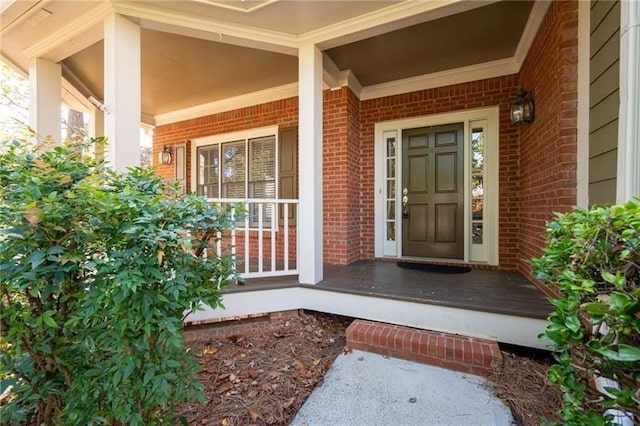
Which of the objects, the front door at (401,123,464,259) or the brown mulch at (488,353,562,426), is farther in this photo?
the front door at (401,123,464,259)

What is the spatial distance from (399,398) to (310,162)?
2.21 m

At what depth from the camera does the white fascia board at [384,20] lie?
8.35ft

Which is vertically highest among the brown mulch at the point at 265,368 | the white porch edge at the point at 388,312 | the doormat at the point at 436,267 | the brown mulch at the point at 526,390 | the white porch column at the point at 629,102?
the white porch column at the point at 629,102

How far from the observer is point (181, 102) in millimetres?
5332

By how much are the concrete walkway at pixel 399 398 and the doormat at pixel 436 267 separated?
70.2 inches

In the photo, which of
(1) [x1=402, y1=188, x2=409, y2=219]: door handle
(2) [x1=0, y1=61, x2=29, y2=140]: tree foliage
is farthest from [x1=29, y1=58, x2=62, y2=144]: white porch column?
(2) [x1=0, y1=61, x2=29, y2=140]: tree foliage

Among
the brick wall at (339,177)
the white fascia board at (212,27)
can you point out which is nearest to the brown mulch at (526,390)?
the brick wall at (339,177)

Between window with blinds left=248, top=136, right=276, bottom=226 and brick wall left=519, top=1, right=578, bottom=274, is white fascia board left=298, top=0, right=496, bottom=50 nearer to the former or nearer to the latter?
brick wall left=519, top=1, right=578, bottom=274

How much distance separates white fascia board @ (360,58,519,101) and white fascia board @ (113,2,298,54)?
1751 mm

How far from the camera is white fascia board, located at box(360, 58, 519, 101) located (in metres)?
3.76

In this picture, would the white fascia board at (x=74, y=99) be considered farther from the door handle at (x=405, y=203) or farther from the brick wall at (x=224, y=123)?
the door handle at (x=405, y=203)

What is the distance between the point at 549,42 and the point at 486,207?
6.51 ft

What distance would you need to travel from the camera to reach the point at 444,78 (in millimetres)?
4062

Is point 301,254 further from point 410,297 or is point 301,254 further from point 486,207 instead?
point 486,207
